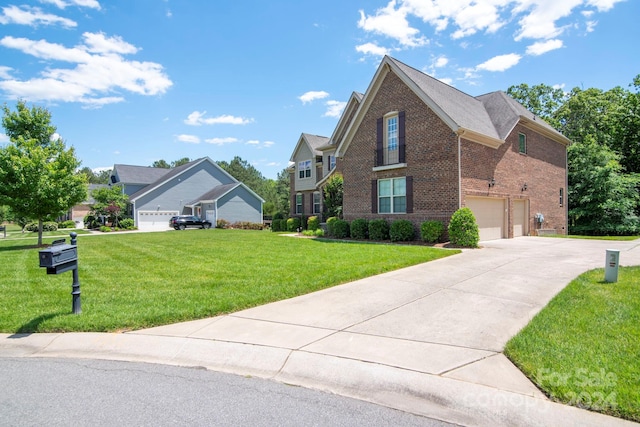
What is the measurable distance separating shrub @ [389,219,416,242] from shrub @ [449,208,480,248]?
2179 millimetres

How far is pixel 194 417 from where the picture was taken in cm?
307

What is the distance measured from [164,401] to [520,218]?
817 inches

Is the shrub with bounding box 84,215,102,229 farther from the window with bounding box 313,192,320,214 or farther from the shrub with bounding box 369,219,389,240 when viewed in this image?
the shrub with bounding box 369,219,389,240

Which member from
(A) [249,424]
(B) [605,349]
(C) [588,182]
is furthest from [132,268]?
(C) [588,182]

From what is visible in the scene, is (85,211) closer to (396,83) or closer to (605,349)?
(396,83)

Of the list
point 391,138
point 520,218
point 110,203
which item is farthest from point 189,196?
point 520,218

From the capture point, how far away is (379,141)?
18078 mm

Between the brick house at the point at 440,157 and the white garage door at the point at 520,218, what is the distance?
55 millimetres

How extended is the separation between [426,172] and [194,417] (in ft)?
48.3

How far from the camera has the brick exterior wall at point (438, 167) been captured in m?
15.5

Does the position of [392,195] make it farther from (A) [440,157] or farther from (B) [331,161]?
(B) [331,161]

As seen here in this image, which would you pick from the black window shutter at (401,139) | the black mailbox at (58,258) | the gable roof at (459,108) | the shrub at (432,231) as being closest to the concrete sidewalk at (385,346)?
the black mailbox at (58,258)

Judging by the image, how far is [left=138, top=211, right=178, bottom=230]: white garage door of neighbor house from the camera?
3898cm

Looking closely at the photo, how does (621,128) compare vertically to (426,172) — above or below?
above
